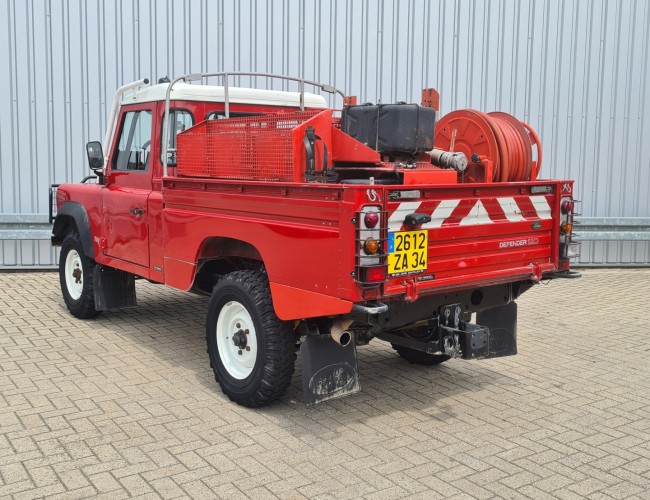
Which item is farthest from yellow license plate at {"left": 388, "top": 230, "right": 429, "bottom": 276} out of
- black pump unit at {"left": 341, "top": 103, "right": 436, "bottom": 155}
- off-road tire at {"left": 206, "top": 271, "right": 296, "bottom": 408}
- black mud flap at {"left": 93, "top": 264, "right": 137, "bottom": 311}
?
black mud flap at {"left": 93, "top": 264, "right": 137, "bottom": 311}

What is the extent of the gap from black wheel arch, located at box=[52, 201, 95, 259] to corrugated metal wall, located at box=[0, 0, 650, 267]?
2.31m

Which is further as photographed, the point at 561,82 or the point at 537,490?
the point at 561,82

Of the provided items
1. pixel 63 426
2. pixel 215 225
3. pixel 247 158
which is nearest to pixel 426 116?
pixel 247 158

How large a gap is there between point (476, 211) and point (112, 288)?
4.06 m

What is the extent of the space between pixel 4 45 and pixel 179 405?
7041 mm

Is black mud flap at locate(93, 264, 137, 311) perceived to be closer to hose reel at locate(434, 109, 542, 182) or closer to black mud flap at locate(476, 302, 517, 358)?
hose reel at locate(434, 109, 542, 182)

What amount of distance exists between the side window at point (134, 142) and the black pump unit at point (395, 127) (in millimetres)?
2277

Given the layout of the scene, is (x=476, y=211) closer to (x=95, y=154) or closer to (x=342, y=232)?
(x=342, y=232)

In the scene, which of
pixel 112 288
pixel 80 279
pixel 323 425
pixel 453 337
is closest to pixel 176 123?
pixel 112 288

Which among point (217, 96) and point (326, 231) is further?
point (217, 96)

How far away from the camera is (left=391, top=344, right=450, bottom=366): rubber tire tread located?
569 cm

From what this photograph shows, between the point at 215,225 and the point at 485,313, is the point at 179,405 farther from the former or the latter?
the point at 485,313

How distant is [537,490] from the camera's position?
3.63 meters

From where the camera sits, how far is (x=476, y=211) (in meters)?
4.46
